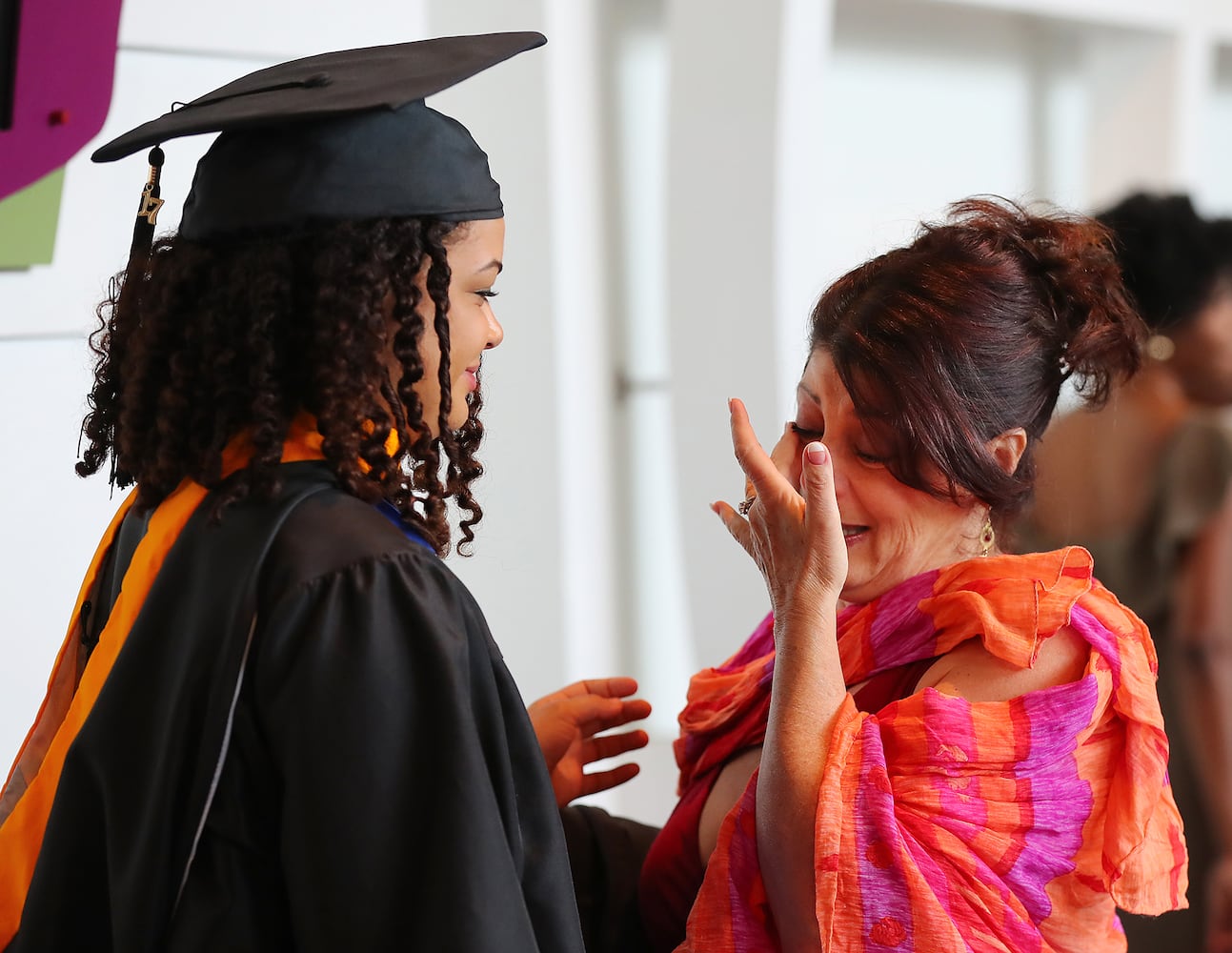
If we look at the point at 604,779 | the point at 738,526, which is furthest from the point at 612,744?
the point at 738,526

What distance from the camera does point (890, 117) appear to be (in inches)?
159

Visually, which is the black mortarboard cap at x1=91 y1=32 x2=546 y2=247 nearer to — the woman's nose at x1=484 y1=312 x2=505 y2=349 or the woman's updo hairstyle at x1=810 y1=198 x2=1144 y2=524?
the woman's nose at x1=484 y1=312 x2=505 y2=349

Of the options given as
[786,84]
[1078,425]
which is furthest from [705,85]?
[1078,425]

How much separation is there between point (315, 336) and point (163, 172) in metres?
1.05

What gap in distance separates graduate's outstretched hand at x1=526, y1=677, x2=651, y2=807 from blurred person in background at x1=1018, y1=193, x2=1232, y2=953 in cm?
97

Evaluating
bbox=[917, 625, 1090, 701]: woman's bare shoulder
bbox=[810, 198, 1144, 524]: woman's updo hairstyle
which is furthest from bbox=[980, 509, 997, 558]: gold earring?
bbox=[917, 625, 1090, 701]: woman's bare shoulder

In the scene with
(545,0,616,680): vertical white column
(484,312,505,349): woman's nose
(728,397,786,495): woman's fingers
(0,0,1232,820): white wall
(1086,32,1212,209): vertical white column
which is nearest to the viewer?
(484,312,505,349): woman's nose

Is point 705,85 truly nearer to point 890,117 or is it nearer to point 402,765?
point 890,117

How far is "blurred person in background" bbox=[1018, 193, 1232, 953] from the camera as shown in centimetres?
231

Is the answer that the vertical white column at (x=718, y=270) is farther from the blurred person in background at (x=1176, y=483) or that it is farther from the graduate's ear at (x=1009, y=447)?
the graduate's ear at (x=1009, y=447)

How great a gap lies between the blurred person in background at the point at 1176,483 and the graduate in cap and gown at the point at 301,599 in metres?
1.47

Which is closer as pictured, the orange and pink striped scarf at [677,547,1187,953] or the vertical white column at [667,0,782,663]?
the orange and pink striped scarf at [677,547,1187,953]

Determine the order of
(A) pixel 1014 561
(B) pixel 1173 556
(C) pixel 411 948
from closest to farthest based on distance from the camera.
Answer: (C) pixel 411 948
(A) pixel 1014 561
(B) pixel 1173 556

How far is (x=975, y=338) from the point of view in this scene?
1.47m
